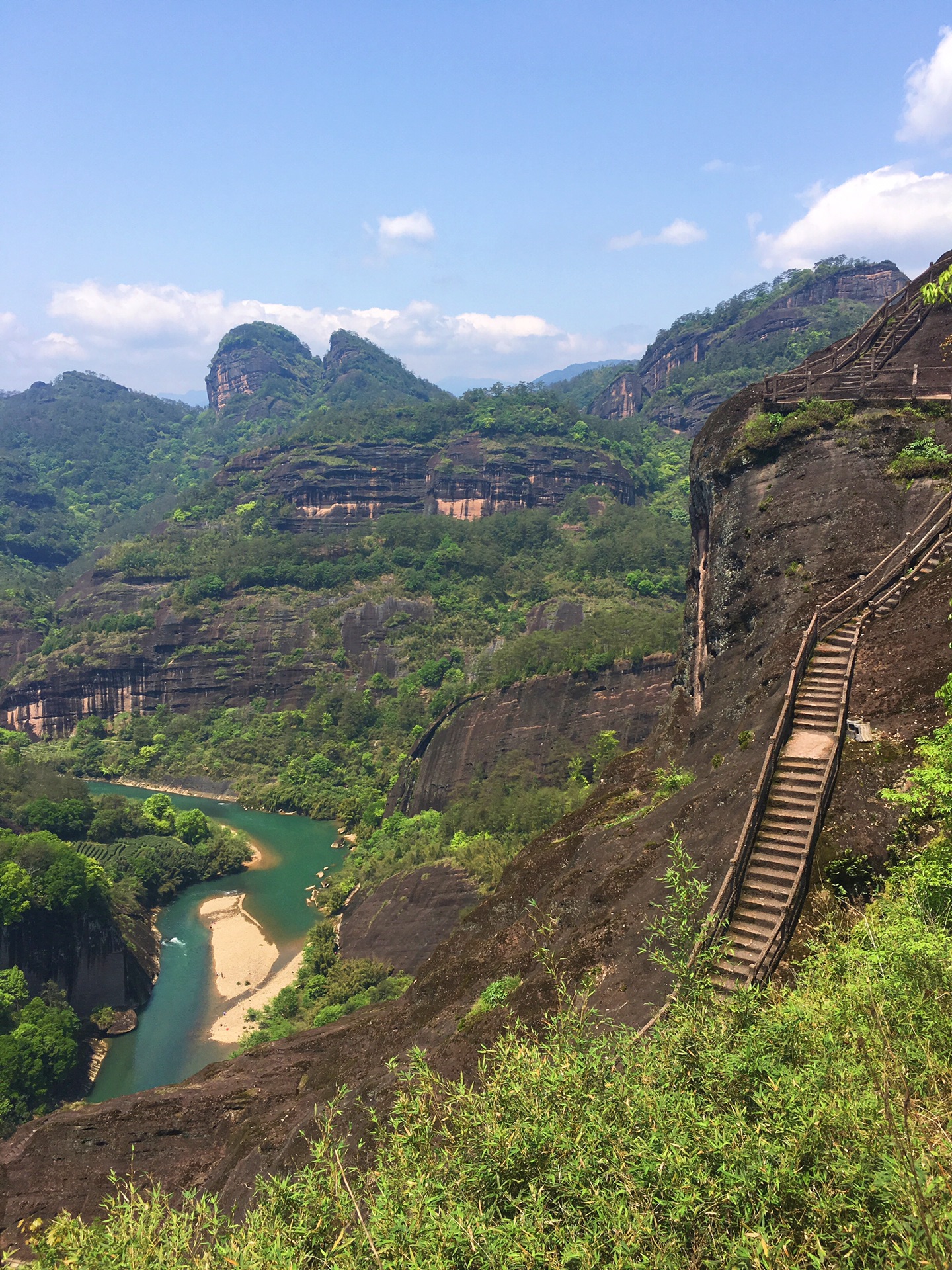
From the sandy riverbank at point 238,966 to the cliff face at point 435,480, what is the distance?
3050 inches

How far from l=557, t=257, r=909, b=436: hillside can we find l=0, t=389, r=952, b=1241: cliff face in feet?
437

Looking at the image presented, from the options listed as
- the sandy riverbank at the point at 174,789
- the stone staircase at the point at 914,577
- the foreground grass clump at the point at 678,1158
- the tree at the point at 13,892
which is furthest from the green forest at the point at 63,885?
the stone staircase at the point at 914,577

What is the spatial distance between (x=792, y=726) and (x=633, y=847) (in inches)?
193

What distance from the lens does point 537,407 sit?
144625mm

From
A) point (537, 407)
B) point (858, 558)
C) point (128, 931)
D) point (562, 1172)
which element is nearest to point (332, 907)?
point (128, 931)

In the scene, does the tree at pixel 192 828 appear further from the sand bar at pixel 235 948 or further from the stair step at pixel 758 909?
the stair step at pixel 758 909

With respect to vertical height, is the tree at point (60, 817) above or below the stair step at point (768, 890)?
below

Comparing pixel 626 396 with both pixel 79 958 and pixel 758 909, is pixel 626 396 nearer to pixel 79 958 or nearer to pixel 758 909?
pixel 79 958

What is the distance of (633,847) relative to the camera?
728 inches

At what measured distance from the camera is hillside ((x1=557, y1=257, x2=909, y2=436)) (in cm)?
14725

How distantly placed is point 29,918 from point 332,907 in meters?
18.4

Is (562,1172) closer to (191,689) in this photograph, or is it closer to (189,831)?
(189,831)

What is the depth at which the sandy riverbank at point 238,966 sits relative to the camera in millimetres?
42250

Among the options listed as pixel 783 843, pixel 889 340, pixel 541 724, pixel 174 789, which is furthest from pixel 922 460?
pixel 174 789
